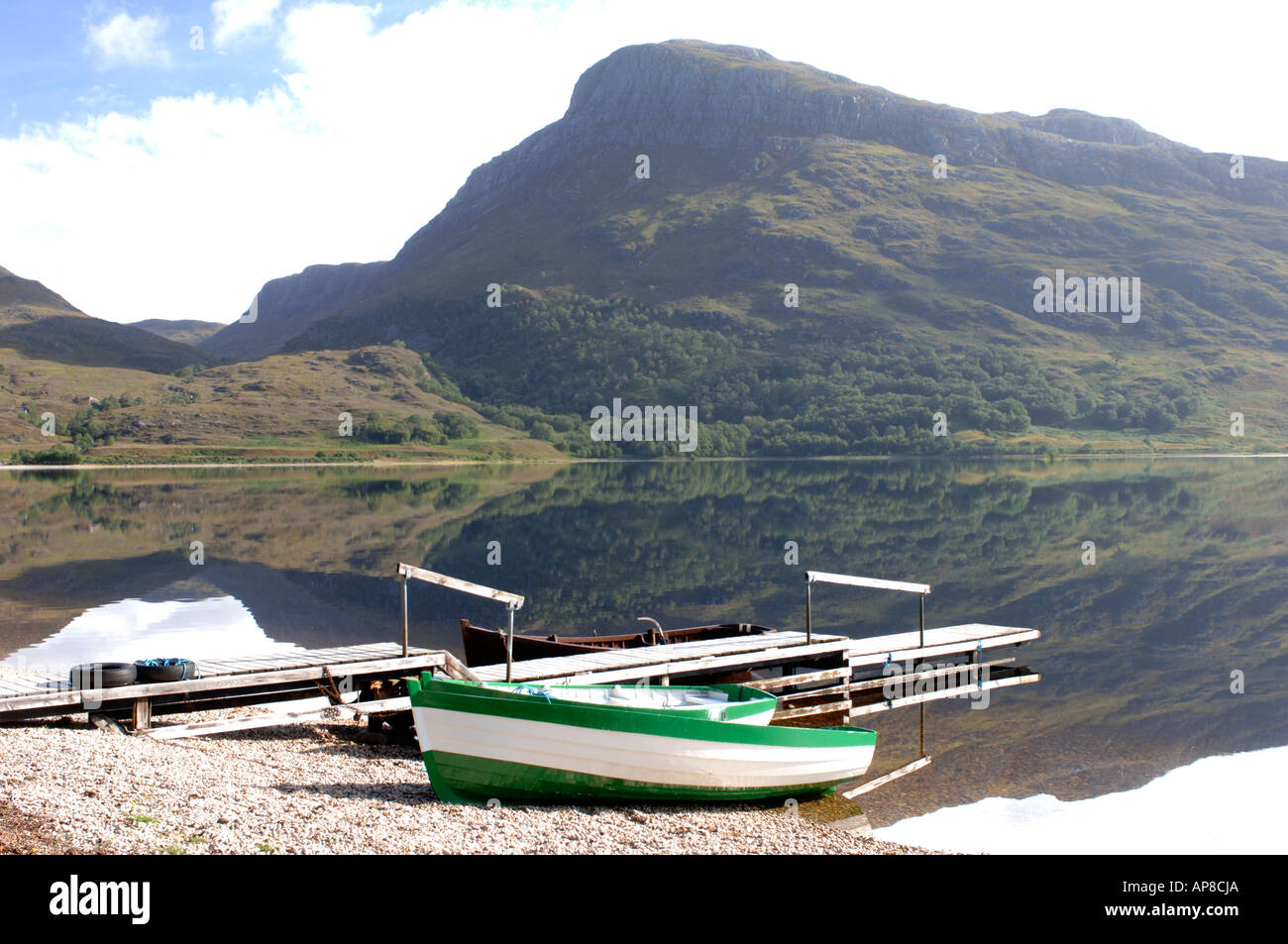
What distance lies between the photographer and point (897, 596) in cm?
3819

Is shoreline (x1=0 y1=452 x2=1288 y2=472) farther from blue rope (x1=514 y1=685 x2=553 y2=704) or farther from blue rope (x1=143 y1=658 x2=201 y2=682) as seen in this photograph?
blue rope (x1=514 y1=685 x2=553 y2=704)

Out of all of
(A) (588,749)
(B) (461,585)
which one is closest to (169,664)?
(B) (461,585)

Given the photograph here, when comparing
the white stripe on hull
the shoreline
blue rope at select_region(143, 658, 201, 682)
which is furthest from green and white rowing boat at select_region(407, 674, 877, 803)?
the shoreline

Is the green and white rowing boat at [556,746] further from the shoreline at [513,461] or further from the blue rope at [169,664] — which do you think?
the shoreline at [513,461]

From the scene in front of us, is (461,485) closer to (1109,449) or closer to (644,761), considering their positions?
(644,761)

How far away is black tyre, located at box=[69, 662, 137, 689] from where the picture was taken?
17.1 m

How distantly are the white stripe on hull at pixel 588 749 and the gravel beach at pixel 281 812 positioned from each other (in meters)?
0.62

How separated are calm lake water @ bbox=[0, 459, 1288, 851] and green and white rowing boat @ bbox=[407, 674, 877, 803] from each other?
385cm

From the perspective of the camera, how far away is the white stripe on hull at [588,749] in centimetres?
1457

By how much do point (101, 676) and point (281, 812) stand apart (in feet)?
21.9

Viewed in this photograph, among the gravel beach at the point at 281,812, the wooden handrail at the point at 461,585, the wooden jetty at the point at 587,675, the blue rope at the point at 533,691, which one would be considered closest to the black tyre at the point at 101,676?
the wooden jetty at the point at 587,675

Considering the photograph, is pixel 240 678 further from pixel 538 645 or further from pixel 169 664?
pixel 538 645

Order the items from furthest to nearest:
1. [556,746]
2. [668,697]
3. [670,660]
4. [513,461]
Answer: [513,461]
[670,660]
[668,697]
[556,746]
